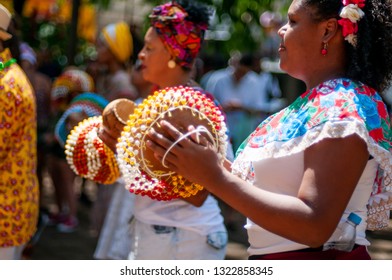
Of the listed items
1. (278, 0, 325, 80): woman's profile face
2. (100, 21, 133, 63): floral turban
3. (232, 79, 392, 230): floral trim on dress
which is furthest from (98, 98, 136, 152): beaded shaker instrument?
(100, 21, 133, 63): floral turban

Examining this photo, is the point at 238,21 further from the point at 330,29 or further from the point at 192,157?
the point at 192,157

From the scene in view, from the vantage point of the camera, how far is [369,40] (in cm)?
238

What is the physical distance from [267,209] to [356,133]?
13.7 inches

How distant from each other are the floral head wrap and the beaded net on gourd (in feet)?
1.97

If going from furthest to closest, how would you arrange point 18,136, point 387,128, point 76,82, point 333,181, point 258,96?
point 258,96, point 76,82, point 18,136, point 387,128, point 333,181

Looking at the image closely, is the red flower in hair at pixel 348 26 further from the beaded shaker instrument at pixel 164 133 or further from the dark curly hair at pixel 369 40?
the beaded shaker instrument at pixel 164 133

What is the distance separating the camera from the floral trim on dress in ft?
7.05

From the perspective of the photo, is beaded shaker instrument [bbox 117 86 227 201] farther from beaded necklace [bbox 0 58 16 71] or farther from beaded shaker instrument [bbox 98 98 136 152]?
beaded necklace [bbox 0 58 16 71]

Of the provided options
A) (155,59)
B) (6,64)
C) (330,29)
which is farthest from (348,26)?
(6,64)

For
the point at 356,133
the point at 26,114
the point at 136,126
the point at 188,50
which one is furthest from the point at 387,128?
the point at 26,114

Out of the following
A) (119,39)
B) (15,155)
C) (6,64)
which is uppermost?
(6,64)

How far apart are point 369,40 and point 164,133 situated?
30.1 inches
